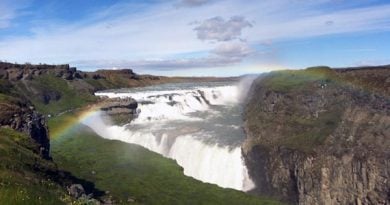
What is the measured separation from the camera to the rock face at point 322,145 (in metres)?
69.3

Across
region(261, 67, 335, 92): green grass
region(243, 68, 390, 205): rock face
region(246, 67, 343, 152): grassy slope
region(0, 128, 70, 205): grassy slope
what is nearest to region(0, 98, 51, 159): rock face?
region(0, 128, 70, 205): grassy slope

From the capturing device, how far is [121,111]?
14838cm

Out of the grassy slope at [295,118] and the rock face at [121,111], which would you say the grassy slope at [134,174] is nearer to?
the grassy slope at [295,118]

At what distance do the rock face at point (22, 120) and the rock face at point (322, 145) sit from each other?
34.4 metres

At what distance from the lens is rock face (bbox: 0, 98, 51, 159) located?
6719 cm

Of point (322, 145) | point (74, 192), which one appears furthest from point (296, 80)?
point (74, 192)

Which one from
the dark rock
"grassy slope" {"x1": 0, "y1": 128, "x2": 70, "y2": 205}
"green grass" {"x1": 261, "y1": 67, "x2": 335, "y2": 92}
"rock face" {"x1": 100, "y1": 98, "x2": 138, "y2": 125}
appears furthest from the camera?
"rock face" {"x1": 100, "y1": 98, "x2": 138, "y2": 125}

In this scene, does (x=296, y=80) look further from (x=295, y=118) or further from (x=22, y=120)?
(x=22, y=120)

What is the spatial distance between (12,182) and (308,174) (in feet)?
177

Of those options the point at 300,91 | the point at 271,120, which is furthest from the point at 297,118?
the point at 300,91

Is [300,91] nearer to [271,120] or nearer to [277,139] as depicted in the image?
[271,120]

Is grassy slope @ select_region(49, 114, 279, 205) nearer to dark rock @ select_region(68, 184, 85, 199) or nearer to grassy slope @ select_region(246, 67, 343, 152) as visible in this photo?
grassy slope @ select_region(246, 67, 343, 152)

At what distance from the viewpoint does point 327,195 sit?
7238cm

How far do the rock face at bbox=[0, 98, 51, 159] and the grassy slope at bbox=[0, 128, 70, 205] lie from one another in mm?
8907
